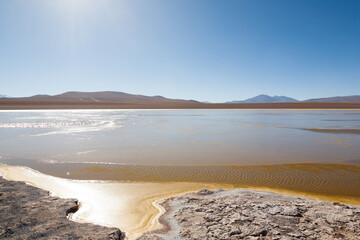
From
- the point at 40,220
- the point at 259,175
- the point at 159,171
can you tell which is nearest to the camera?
the point at 40,220

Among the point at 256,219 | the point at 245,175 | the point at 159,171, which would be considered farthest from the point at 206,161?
the point at 256,219

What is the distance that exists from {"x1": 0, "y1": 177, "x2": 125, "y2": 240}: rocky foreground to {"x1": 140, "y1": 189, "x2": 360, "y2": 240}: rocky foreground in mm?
762

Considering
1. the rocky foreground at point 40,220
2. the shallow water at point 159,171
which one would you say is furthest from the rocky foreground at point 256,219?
the rocky foreground at point 40,220

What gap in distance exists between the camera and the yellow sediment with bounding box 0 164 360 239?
3543 millimetres

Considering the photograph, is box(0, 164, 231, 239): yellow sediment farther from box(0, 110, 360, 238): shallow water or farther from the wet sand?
the wet sand

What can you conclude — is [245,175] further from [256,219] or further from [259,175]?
[256,219]

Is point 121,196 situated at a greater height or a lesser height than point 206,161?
lesser

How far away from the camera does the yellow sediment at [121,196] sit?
3.54 meters

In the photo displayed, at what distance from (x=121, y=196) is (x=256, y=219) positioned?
2.64 metres

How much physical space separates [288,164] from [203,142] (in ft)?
13.5

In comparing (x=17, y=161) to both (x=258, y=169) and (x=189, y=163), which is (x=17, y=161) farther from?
(x=258, y=169)

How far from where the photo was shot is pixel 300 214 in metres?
3.34

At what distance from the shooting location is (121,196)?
4547 millimetres

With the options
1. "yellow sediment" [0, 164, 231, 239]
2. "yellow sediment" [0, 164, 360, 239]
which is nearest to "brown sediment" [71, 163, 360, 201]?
"yellow sediment" [0, 164, 360, 239]
